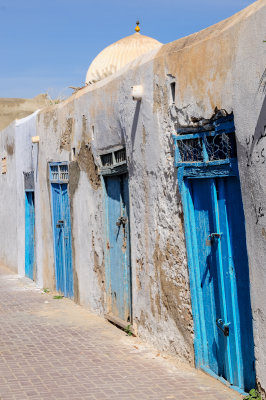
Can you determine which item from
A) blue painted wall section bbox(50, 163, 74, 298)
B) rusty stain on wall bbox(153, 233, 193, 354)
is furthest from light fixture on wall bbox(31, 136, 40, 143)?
rusty stain on wall bbox(153, 233, 193, 354)

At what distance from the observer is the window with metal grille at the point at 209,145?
17.1ft

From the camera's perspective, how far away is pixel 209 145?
5555mm

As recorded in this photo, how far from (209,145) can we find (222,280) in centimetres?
119

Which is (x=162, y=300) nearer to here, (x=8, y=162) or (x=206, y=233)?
(x=206, y=233)

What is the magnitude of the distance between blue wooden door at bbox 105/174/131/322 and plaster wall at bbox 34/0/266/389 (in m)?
0.21

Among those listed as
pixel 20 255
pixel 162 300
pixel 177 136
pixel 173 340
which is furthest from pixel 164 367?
pixel 20 255

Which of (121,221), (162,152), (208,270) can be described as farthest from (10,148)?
(208,270)

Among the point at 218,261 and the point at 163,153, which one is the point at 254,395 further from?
the point at 163,153

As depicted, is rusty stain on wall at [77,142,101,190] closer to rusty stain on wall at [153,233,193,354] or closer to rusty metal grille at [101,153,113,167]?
rusty metal grille at [101,153,113,167]

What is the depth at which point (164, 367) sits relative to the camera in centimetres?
614

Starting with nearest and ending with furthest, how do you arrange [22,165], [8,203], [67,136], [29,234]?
[67,136] → [29,234] → [22,165] → [8,203]

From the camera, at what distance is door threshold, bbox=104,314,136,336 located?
769cm

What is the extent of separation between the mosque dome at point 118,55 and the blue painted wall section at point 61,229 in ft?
5.61

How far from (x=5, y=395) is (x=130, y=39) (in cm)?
746
